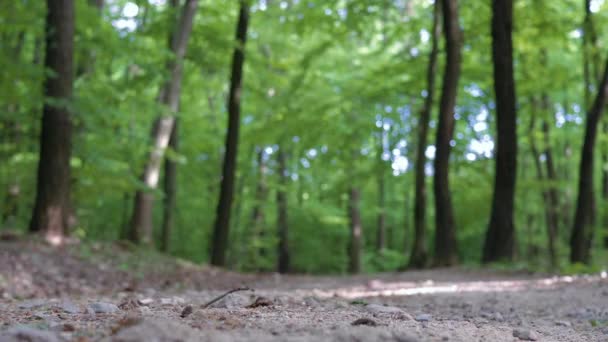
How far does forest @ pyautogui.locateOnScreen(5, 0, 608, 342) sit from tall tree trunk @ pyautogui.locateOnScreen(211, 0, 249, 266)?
0.05 m

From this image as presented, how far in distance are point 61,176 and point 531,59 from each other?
1251cm

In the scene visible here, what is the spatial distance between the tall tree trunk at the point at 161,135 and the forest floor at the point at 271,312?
396cm

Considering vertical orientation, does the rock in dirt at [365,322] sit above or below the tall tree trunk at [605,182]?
below

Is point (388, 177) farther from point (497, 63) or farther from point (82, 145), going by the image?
point (82, 145)

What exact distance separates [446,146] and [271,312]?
9968mm

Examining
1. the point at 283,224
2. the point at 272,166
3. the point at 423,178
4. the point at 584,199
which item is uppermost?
the point at 272,166

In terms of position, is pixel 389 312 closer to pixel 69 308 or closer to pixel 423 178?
pixel 69 308

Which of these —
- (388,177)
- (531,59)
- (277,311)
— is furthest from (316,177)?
(277,311)

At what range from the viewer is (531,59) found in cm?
1578

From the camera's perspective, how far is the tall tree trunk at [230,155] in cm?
1352

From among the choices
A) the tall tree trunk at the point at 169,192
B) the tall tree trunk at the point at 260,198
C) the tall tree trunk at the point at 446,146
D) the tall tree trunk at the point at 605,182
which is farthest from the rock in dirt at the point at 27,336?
the tall tree trunk at the point at 260,198

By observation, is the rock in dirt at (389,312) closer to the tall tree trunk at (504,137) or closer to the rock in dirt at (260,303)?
the rock in dirt at (260,303)

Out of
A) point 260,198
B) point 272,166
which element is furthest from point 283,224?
point 272,166

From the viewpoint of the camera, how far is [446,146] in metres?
12.4
